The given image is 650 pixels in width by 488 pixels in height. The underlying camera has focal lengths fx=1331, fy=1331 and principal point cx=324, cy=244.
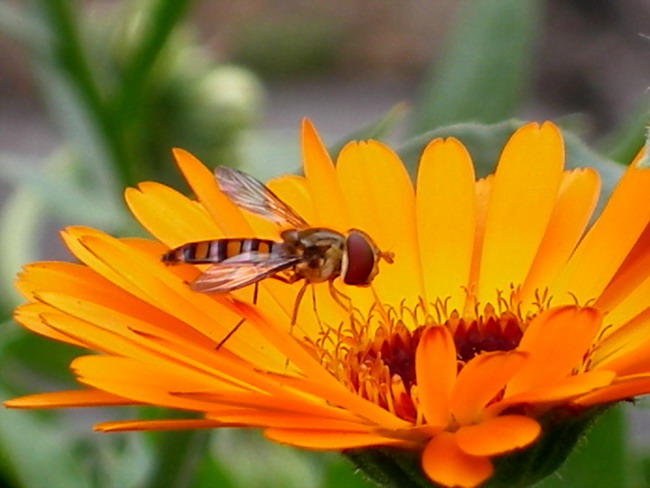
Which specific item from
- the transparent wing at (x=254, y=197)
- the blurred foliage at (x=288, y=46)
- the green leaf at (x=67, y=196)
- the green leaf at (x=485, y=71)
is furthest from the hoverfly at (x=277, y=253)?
the blurred foliage at (x=288, y=46)

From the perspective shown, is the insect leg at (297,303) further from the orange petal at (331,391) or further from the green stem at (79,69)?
the green stem at (79,69)

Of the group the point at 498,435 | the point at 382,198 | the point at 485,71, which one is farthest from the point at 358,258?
the point at 485,71

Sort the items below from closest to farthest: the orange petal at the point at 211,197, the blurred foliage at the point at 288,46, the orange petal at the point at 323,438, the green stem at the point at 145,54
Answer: the orange petal at the point at 323,438 < the orange petal at the point at 211,197 < the green stem at the point at 145,54 < the blurred foliage at the point at 288,46

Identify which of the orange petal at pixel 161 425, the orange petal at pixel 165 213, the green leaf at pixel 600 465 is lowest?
the green leaf at pixel 600 465

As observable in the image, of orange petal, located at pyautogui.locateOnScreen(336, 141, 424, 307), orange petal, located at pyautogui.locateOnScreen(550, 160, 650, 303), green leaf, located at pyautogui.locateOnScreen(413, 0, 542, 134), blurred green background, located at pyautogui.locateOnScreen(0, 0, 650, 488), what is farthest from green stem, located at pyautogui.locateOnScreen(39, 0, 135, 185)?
orange petal, located at pyautogui.locateOnScreen(550, 160, 650, 303)

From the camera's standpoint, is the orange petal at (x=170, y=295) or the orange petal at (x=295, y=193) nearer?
the orange petal at (x=170, y=295)

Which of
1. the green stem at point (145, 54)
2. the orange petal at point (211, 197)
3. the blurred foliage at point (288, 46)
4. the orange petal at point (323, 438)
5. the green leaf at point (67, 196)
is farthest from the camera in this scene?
the blurred foliage at point (288, 46)

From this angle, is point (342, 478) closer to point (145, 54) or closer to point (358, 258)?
point (358, 258)

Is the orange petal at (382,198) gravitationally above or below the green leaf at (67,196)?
above
